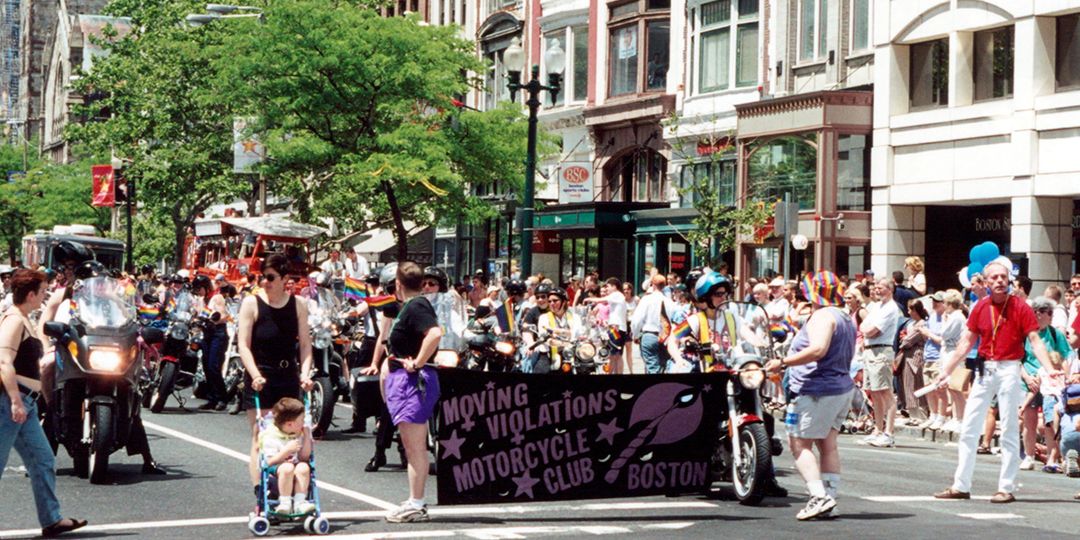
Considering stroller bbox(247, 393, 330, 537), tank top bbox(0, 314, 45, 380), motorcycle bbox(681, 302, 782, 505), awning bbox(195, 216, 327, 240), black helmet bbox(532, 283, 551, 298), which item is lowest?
stroller bbox(247, 393, 330, 537)

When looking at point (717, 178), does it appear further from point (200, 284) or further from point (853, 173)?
point (200, 284)

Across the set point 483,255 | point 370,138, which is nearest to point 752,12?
point 370,138

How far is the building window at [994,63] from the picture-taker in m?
32.0

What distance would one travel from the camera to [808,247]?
36031mm

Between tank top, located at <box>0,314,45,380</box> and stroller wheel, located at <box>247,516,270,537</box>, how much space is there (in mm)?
1614

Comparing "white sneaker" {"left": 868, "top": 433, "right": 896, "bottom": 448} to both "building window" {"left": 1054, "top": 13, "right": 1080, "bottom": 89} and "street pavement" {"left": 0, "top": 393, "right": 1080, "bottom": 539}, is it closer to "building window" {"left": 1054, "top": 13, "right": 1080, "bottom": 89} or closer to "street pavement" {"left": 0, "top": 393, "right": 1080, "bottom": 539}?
"street pavement" {"left": 0, "top": 393, "right": 1080, "bottom": 539}

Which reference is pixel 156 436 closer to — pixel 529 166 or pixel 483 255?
pixel 529 166

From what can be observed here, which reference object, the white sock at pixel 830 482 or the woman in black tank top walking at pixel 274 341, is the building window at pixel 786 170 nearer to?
the white sock at pixel 830 482

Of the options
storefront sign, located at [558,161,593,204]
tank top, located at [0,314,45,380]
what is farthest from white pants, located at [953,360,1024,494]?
storefront sign, located at [558,161,593,204]

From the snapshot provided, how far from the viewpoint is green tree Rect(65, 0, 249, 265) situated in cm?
5350

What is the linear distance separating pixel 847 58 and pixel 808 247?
4.19 metres

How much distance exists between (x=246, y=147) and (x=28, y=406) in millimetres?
33978

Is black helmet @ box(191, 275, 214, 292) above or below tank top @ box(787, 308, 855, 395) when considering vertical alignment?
above

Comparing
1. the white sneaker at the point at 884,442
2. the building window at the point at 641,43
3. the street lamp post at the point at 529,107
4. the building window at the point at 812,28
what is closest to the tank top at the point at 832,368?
the white sneaker at the point at 884,442
